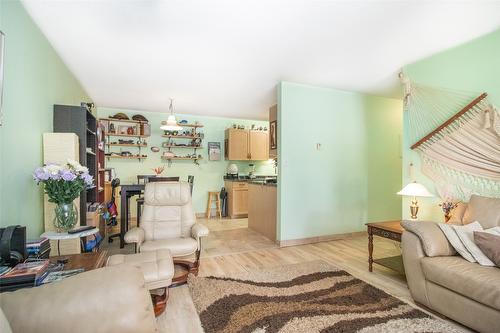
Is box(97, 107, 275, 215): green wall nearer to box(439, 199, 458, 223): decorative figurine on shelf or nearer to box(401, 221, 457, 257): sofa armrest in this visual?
box(439, 199, 458, 223): decorative figurine on shelf

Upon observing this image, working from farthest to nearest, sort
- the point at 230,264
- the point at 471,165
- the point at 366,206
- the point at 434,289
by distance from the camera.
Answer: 1. the point at 366,206
2. the point at 230,264
3. the point at 471,165
4. the point at 434,289

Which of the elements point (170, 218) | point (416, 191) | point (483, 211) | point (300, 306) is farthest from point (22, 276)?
point (483, 211)

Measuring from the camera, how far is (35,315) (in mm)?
705

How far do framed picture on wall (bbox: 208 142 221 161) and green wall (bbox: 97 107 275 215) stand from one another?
0.08 m

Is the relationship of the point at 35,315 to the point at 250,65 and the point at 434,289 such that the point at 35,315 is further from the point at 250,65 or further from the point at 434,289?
the point at 250,65

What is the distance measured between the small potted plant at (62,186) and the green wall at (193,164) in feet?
12.6

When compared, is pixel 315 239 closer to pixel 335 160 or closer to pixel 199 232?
pixel 335 160

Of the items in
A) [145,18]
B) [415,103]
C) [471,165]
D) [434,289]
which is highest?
[145,18]

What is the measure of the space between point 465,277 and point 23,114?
11.2ft

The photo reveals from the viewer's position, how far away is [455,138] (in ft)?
8.30

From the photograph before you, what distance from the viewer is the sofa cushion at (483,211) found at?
1972mm

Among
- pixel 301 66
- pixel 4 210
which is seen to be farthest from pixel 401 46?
pixel 4 210

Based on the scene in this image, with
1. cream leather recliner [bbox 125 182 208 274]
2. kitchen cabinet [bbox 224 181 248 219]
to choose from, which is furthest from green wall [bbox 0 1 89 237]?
kitchen cabinet [bbox 224 181 248 219]

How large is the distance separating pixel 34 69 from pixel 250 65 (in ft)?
7.00
